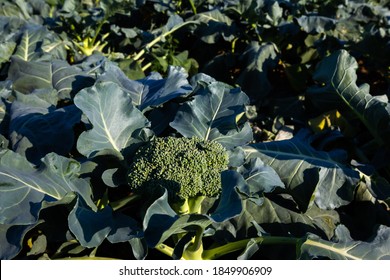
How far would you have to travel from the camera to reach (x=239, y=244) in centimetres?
175

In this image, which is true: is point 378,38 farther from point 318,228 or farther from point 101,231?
point 101,231

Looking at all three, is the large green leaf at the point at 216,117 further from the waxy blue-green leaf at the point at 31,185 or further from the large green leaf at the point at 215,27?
the large green leaf at the point at 215,27

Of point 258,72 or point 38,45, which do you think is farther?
point 258,72

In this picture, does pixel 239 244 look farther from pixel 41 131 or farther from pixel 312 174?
pixel 41 131

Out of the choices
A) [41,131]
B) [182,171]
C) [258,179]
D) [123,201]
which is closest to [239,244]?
[258,179]

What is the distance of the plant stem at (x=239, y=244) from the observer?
171 centimetres

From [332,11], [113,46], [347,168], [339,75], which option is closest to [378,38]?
[332,11]

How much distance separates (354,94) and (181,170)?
1.14 metres

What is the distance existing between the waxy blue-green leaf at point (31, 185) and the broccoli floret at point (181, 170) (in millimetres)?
217

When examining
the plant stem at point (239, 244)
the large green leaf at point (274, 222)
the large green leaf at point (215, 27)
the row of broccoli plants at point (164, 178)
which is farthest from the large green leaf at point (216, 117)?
the large green leaf at point (215, 27)

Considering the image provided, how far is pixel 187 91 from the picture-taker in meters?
2.04

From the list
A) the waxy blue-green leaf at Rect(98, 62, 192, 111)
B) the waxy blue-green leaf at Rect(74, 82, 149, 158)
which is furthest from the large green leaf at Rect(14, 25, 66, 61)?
the waxy blue-green leaf at Rect(74, 82, 149, 158)

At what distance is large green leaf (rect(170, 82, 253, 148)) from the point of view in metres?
1.92

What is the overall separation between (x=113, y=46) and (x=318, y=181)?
2.63 metres
